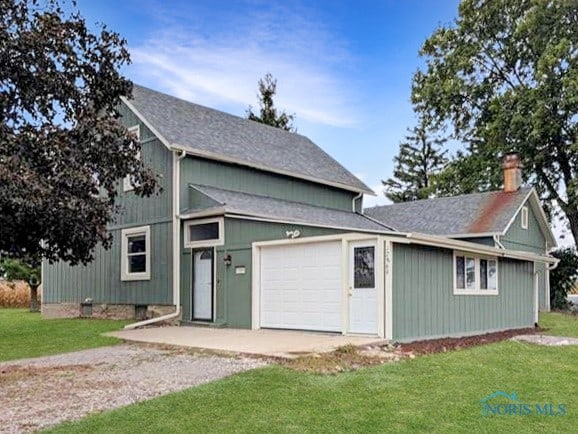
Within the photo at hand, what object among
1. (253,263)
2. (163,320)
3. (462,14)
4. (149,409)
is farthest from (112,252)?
(462,14)

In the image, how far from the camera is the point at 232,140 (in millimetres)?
17922

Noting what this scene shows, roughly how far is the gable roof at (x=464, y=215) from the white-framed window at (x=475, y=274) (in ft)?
18.5

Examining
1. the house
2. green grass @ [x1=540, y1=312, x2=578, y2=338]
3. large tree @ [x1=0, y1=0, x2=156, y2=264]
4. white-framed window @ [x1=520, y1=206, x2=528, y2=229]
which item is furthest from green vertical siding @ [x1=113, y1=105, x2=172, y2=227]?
white-framed window @ [x1=520, y1=206, x2=528, y2=229]

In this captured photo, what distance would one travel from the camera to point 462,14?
2761 cm

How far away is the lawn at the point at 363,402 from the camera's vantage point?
5270 mm

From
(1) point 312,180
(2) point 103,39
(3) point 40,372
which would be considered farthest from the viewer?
(1) point 312,180

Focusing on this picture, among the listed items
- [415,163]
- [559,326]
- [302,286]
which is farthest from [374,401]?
[415,163]

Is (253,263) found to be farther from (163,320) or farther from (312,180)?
(312,180)

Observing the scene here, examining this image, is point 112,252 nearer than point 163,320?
No

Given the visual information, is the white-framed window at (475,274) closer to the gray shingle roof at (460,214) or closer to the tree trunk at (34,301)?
the gray shingle roof at (460,214)

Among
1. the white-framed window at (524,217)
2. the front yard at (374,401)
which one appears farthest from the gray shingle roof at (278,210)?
the white-framed window at (524,217)

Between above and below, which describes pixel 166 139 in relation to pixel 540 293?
above

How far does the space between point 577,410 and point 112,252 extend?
1434 centimetres

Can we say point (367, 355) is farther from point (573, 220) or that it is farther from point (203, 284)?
point (573, 220)
